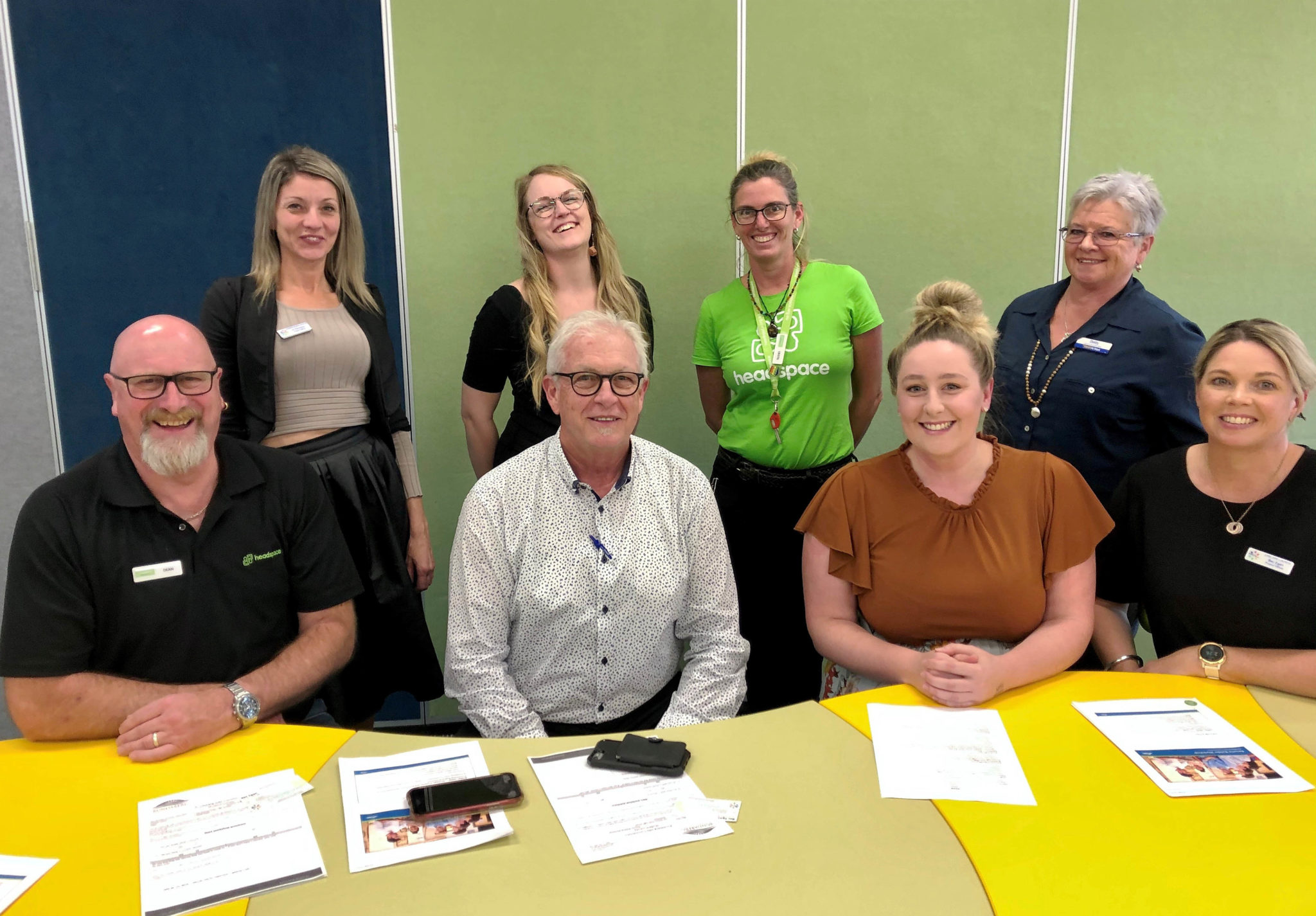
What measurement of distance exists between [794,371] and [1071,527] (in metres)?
0.95

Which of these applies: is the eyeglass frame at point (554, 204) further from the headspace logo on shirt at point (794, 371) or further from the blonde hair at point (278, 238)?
the headspace logo on shirt at point (794, 371)

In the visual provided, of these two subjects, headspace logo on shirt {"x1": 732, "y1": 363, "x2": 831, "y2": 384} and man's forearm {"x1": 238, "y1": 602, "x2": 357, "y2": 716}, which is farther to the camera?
headspace logo on shirt {"x1": 732, "y1": 363, "x2": 831, "y2": 384}

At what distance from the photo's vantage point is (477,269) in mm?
3127

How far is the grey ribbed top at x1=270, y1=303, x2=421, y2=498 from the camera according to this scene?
235 centimetres

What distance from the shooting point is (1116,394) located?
2363 mm

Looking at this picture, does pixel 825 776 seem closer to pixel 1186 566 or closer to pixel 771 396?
pixel 1186 566

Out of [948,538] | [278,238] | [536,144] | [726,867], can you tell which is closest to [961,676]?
[948,538]

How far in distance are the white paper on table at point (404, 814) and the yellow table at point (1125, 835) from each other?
668 mm

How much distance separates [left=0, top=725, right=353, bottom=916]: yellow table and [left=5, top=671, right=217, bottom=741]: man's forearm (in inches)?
0.9

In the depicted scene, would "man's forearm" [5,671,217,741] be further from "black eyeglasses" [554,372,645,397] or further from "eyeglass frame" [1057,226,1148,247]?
"eyeglass frame" [1057,226,1148,247]

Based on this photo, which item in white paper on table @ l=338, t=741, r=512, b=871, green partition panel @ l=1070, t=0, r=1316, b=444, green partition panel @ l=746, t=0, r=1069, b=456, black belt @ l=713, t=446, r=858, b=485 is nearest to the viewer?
white paper on table @ l=338, t=741, r=512, b=871

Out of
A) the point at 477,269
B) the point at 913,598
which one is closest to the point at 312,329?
the point at 477,269

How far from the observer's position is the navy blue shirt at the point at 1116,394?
2.35 m

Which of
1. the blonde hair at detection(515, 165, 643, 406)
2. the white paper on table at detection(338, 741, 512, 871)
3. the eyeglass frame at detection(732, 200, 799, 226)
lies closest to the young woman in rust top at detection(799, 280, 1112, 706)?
the eyeglass frame at detection(732, 200, 799, 226)
